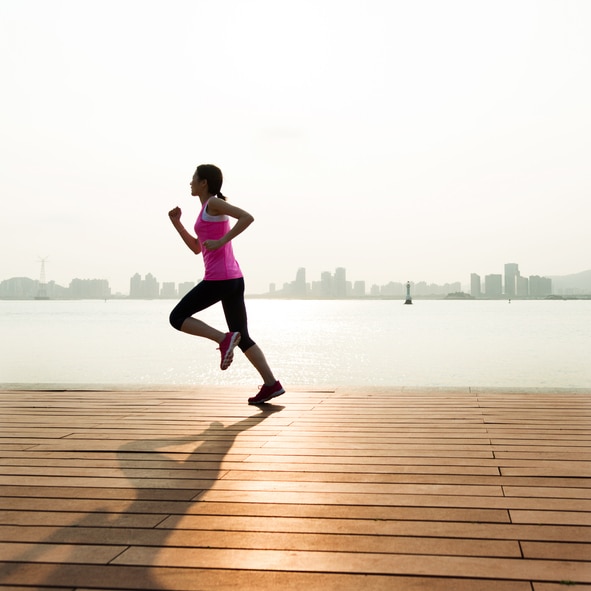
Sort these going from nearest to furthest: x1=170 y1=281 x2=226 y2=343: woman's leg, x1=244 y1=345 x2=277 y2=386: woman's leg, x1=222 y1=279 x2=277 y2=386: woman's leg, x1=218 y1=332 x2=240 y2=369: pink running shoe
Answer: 1. x1=218 y1=332 x2=240 y2=369: pink running shoe
2. x1=170 y1=281 x2=226 y2=343: woman's leg
3. x1=222 y1=279 x2=277 y2=386: woman's leg
4. x1=244 y1=345 x2=277 y2=386: woman's leg

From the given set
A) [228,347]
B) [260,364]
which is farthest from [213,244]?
[260,364]

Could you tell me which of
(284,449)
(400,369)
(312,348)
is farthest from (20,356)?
(284,449)

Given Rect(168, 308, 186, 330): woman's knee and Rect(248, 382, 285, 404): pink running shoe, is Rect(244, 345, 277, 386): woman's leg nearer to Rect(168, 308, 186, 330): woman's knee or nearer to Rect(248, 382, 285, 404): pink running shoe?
Rect(248, 382, 285, 404): pink running shoe

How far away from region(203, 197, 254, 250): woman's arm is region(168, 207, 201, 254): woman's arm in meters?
0.42

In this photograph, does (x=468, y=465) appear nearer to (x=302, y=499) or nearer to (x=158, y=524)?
(x=302, y=499)

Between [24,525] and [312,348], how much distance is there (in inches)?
1161

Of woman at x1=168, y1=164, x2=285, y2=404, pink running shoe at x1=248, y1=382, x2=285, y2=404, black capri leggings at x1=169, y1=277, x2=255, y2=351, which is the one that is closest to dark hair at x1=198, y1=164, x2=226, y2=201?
woman at x1=168, y1=164, x2=285, y2=404

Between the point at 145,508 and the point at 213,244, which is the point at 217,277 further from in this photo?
the point at 145,508

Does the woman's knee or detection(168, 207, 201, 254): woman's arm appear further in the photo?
detection(168, 207, 201, 254): woman's arm

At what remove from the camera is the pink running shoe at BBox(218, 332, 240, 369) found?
4.80m

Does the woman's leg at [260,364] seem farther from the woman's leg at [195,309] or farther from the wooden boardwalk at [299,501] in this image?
the wooden boardwalk at [299,501]

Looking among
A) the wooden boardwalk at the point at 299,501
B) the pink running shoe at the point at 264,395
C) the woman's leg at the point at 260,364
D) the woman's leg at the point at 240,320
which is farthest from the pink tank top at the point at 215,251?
the wooden boardwalk at the point at 299,501

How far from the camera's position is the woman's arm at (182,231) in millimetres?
5219

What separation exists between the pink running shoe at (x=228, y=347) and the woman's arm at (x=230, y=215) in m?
0.64
